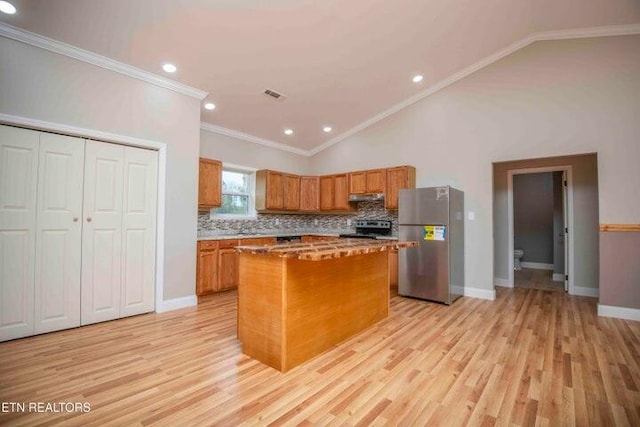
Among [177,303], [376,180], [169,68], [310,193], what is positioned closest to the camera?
[169,68]

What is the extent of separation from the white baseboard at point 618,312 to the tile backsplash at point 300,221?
9.50 feet

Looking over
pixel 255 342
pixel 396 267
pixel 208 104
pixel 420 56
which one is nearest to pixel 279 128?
pixel 208 104

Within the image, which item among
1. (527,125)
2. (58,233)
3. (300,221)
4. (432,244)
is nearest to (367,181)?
(432,244)

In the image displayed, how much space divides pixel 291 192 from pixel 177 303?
119 inches

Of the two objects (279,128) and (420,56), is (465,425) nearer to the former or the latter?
(420,56)

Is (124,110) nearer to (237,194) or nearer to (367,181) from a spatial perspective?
(237,194)

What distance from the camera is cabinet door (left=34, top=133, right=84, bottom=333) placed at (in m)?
2.88

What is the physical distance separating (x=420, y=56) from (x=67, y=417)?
4.93 metres

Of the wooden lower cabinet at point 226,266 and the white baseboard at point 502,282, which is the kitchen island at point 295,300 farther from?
the white baseboard at point 502,282

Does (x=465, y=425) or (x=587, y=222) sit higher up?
(x=587, y=222)

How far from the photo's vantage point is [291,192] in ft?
19.7

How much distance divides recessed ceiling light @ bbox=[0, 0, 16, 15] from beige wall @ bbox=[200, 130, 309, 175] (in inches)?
99.4

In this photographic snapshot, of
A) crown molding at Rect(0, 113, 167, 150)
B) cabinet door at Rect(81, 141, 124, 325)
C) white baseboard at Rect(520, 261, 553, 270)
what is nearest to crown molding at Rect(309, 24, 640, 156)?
crown molding at Rect(0, 113, 167, 150)

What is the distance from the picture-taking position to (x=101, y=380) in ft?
6.84
